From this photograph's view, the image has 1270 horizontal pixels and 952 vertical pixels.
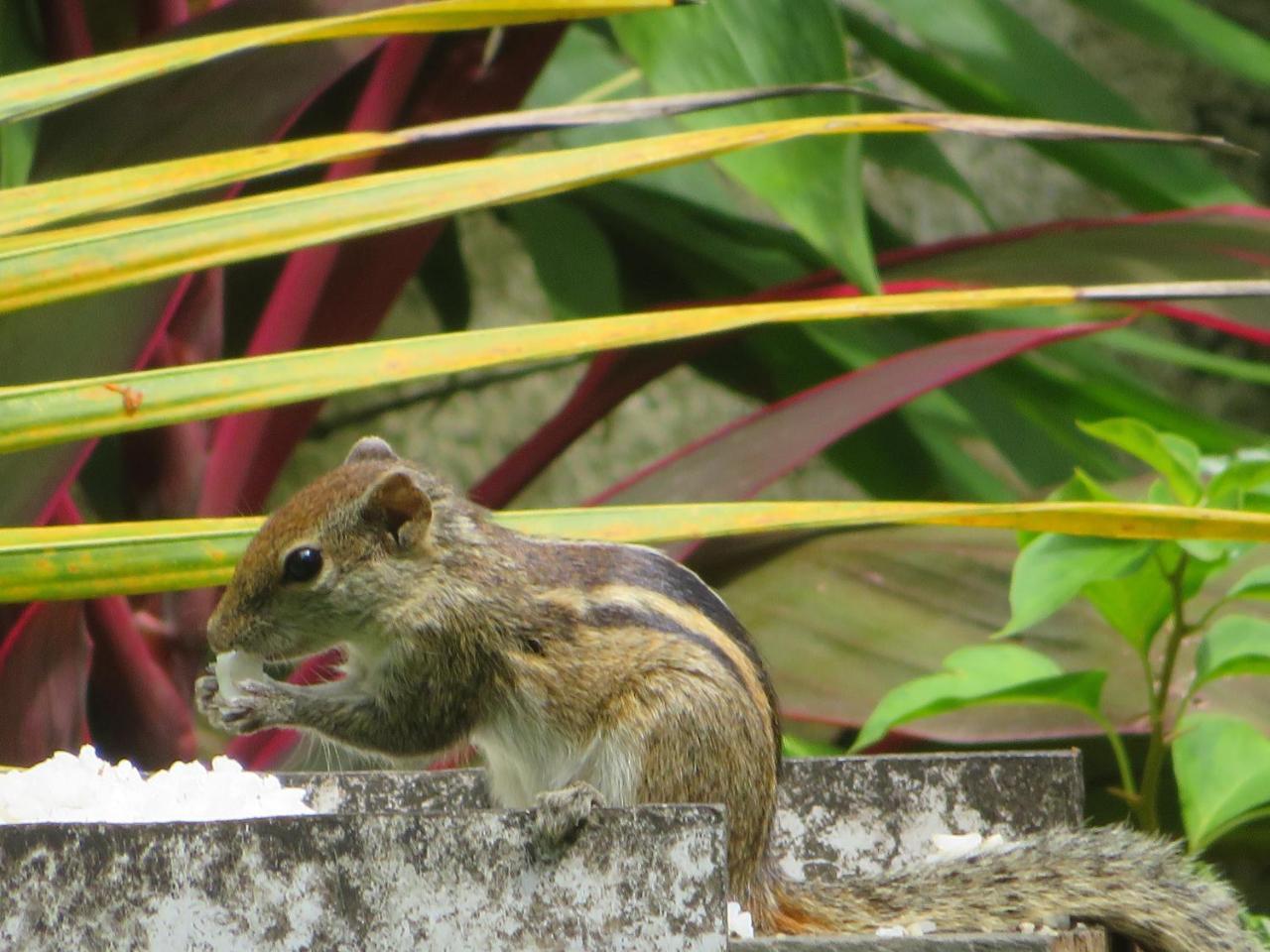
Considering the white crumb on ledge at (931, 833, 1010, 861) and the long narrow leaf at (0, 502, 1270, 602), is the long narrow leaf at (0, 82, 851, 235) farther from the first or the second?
the white crumb on ledge at (931, 833, 1010, 861)

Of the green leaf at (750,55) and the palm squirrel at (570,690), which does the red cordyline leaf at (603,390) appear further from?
the palm squirrel at (570,690)

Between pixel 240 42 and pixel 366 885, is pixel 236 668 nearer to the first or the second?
pixel 240 42

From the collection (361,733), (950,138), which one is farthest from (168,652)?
(950,138)

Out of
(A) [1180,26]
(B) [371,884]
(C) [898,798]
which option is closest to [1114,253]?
(A) [1180,26]

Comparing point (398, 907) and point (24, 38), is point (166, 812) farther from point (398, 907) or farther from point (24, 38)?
point (24, 38)

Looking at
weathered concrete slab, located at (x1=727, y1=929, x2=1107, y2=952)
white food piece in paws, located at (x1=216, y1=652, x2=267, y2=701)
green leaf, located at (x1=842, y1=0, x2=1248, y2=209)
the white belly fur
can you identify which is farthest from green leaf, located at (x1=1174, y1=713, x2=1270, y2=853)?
green leaf, located at (x1=842, y1=0, x2=1248, y2=209)
